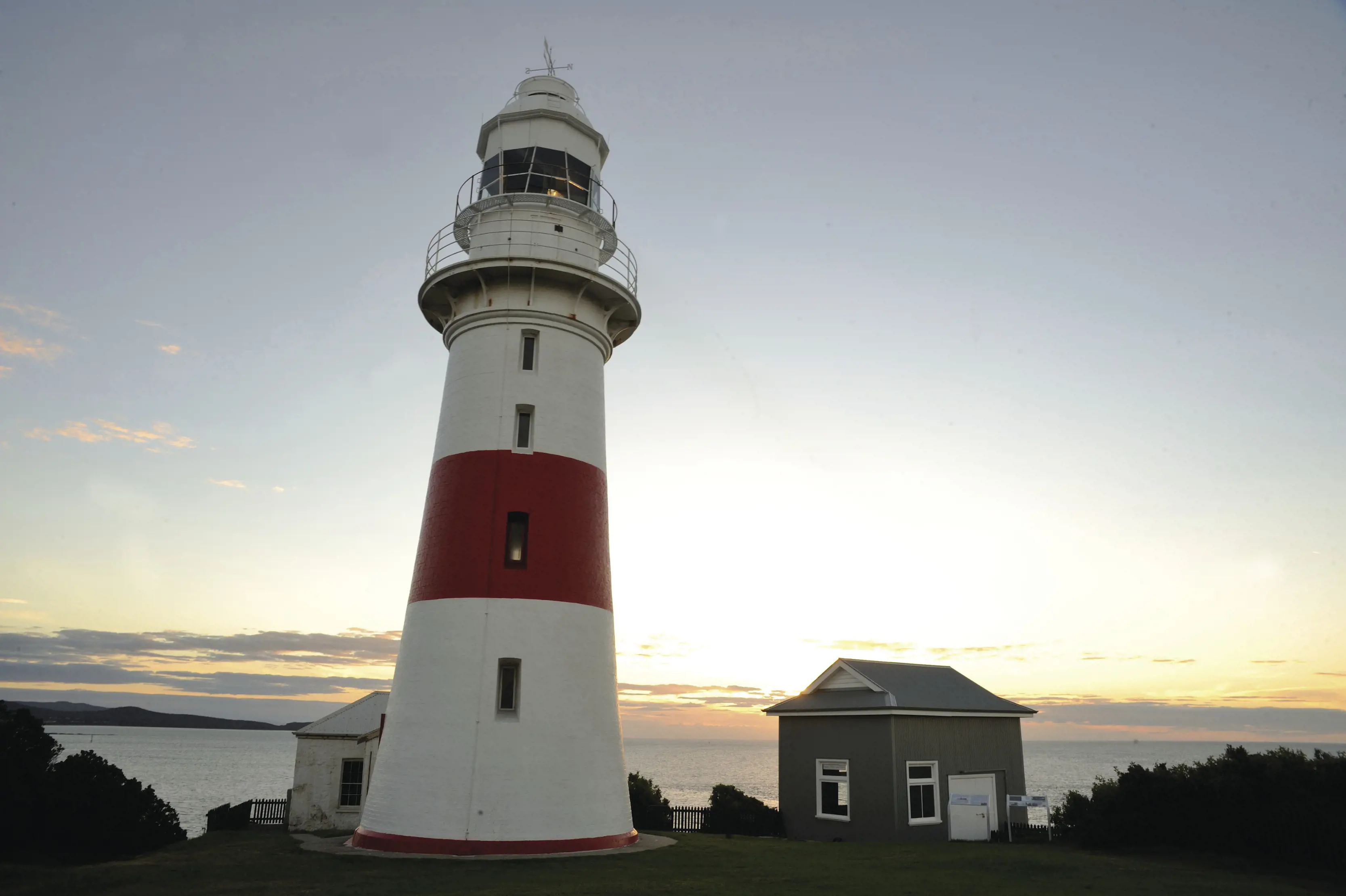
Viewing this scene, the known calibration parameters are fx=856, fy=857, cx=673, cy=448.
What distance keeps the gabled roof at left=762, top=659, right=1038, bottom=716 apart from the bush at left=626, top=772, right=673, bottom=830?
3963mm

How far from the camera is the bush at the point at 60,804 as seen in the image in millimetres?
15789

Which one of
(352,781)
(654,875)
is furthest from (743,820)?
(352,781)

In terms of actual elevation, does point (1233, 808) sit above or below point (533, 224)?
below

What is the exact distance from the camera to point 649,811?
77.2 feet

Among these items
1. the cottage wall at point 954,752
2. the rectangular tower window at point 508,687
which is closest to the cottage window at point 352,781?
the rectangular tower window at point 508,687

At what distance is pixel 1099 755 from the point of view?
195125mm

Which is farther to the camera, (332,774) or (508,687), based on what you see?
(332,774)

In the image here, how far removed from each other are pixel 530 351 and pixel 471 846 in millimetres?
9449

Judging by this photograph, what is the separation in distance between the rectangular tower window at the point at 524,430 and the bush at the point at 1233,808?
574 inches

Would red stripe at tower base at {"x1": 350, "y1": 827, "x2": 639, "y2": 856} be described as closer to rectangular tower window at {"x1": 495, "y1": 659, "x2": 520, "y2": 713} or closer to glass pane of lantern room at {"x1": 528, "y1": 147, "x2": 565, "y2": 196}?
rectangular tower window at {"x1": 495, "y1": 659, "x2": 520, "y2": 713}

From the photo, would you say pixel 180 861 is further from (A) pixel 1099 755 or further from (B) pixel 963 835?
(A) pixel 1099 755

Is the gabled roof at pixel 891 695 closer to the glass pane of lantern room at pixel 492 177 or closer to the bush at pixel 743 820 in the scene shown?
the bush at pixel 743 820

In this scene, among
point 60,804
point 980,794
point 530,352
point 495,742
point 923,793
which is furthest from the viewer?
point 980,794

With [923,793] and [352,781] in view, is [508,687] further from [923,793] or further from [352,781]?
[923,793]
